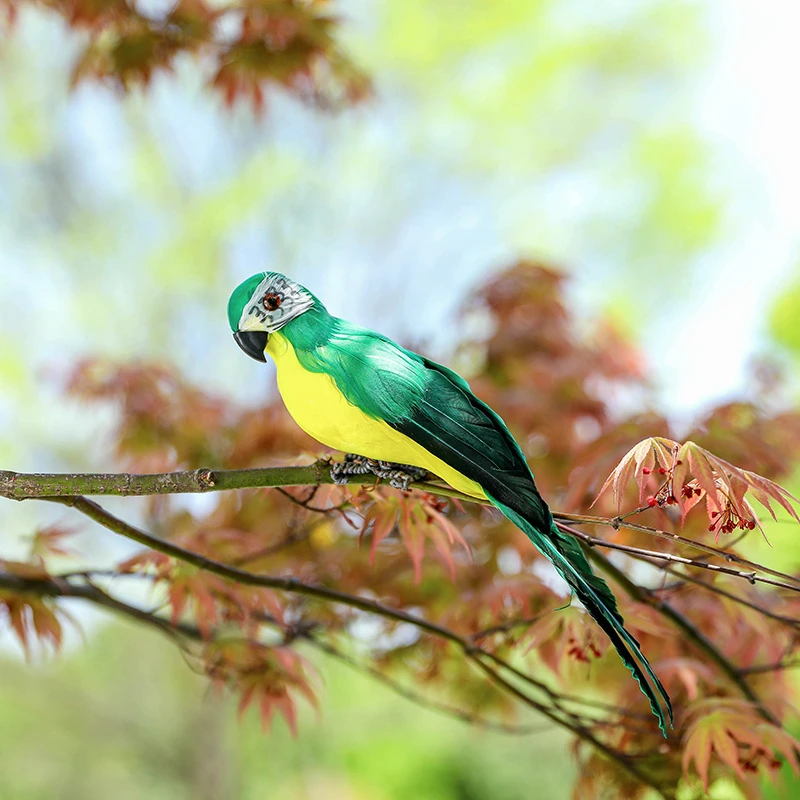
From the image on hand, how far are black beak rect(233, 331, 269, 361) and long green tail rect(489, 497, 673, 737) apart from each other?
1.03 feet

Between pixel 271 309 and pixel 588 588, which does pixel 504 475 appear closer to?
pixel 588 588

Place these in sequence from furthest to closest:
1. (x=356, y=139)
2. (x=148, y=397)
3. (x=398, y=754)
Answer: (x=398, y=754)
(x=356, y=139)
(x=148, y=397)

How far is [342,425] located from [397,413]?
6cm

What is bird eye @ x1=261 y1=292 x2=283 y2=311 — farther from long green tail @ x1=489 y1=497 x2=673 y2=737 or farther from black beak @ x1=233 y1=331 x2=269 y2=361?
long green tail @ x1=489 y1=497 x2=673 y2=737

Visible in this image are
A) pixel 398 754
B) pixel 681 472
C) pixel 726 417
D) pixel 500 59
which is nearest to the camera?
pixel 681 472

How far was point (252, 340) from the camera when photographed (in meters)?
0.89

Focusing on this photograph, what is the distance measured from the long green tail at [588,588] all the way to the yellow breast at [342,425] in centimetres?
8

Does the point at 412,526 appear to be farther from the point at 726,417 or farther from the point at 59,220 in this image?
the point at 59,220

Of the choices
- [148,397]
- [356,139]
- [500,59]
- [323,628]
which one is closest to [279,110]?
[356,139]

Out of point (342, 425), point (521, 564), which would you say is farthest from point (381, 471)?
point (521, 564)

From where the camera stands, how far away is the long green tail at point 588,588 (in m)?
0.78

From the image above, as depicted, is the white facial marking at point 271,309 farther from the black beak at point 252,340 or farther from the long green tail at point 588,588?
the long green tail at point 588,588

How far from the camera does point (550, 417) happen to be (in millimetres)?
2021

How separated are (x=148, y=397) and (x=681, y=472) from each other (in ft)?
5.58
